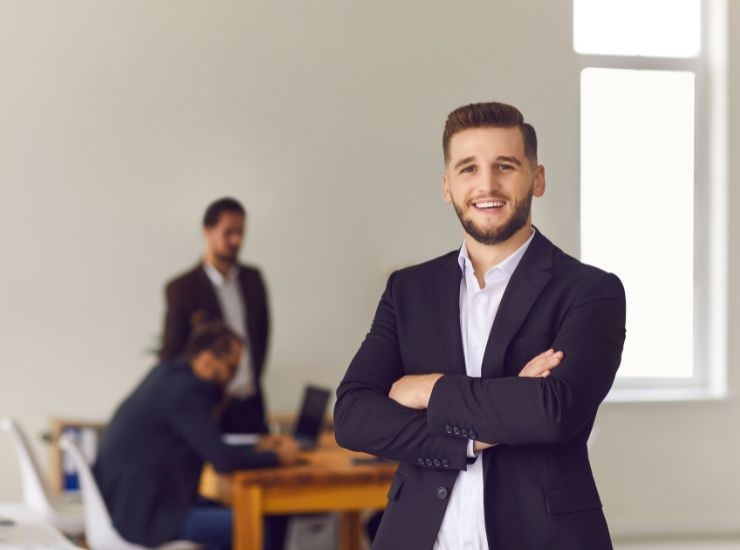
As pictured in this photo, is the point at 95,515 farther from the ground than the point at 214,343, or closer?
closer

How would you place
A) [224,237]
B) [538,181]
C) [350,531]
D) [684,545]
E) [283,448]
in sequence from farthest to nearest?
[684,545]
[224,237]
[350,531]
[283,448]
[538,181]

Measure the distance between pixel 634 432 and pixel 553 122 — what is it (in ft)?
6.23

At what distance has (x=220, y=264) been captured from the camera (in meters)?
6.25

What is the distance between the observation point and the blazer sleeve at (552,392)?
184 cm

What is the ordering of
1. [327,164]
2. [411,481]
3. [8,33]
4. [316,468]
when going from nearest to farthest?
[411,481] → [316,468] → [8,33] → [327,164]

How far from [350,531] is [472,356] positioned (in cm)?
362

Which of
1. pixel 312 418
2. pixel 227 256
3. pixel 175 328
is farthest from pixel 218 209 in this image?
pixel 312 418

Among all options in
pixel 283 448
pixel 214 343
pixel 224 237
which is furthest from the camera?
pixel 224 237

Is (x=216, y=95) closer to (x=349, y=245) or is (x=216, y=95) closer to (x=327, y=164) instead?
(x=327, y=164)

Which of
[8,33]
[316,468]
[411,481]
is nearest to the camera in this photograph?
[411,481]

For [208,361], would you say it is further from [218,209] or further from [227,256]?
[218,209]

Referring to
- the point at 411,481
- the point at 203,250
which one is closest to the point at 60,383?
the point at 203,250

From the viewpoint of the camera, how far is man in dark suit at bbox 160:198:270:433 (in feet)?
20.0

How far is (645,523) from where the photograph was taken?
6746 millimetres
